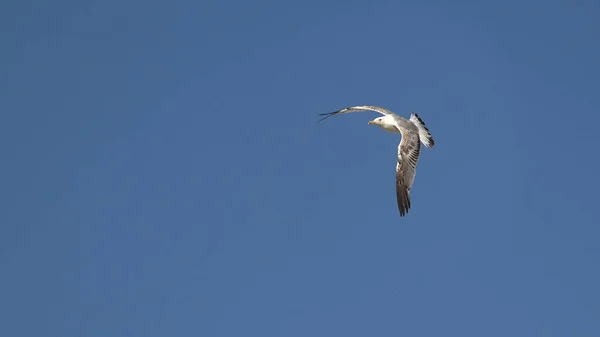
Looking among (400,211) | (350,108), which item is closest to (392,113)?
(350,108)

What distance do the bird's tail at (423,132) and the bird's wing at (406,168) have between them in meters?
0.29

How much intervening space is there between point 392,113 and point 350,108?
108 centimetres

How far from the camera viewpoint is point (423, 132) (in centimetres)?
2989

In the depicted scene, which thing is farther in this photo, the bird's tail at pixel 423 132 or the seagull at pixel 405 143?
the bird's tail at pixel 423 132

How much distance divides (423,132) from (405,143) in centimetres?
113

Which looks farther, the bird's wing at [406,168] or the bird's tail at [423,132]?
the bird's tail at [423,132]

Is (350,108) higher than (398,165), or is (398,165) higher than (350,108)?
(350,108)

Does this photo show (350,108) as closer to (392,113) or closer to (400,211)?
(392,113)

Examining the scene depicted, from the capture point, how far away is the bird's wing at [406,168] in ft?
92.6

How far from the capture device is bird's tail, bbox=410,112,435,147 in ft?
96.4

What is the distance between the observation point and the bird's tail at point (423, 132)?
2938 cm

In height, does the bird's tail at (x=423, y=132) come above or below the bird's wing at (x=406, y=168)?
above

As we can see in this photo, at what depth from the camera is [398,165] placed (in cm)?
2861

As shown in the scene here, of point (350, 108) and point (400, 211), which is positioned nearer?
point (400, 211)
